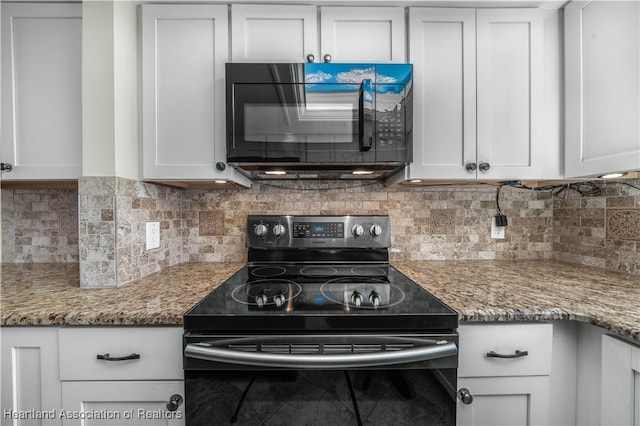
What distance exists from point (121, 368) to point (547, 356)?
1415 mm

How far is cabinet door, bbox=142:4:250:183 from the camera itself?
4.32 feet

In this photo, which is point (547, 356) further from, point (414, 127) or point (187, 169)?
point (187, 169)

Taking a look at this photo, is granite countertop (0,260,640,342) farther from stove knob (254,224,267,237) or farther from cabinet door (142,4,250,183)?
cabinet door (142,4,250,183)

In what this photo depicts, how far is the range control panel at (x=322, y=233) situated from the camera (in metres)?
1.56

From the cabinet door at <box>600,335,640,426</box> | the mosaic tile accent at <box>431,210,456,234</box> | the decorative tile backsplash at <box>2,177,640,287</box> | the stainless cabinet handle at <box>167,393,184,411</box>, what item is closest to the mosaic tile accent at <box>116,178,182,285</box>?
the decorative tile backsplash at <box>2,177,640,287</box>

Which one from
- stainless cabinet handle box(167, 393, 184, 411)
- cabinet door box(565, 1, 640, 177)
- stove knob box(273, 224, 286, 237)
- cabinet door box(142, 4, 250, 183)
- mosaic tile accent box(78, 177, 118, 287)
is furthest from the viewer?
stove knob box(273, 224, 286, 237)

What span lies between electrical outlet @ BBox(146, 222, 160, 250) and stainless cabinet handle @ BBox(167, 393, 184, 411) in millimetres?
748

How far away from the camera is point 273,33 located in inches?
52.1

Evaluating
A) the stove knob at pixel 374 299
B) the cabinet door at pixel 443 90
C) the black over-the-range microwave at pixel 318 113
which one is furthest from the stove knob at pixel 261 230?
the cabinet door at pixel 443 90

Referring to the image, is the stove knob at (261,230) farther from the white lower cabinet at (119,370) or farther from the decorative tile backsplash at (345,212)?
the white lower cabinet at (119,370)

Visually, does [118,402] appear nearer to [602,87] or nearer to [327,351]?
[327,351]

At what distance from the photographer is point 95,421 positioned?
0.94 metres

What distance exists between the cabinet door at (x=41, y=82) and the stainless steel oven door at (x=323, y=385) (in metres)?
1.17

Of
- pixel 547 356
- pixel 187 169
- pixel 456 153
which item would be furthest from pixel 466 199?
pixel 187 169
